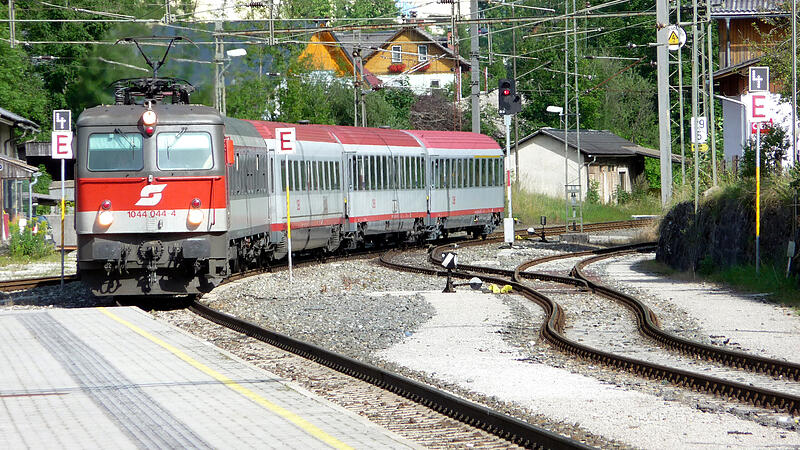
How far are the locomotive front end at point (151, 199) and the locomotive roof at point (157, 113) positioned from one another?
0.05 ft

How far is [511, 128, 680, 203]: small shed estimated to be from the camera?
58.7 meters

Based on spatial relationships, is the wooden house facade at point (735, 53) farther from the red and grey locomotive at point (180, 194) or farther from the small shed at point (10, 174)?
the small shed at point (10, 174)

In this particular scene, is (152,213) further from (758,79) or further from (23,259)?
(23,259)

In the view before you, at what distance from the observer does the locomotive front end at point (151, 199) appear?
59.6 feet

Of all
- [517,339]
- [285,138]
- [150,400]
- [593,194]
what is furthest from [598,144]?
[150,400]

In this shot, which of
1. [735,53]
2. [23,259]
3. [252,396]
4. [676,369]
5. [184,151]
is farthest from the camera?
[735,53]

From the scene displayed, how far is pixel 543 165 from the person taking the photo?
6147cm

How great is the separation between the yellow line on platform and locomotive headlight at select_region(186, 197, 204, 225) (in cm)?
350

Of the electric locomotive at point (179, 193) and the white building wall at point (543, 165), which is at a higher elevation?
the white building wall at point (543, 165)

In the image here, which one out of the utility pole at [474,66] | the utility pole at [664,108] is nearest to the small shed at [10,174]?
the utility pole at [474,66]

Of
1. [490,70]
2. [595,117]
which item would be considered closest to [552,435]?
[595,117]

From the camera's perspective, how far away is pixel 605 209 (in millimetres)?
54125

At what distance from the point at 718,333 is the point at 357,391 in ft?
20.1

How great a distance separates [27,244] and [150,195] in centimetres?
1740
